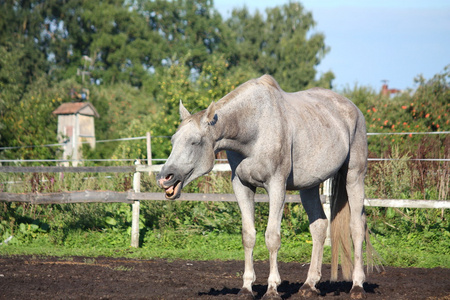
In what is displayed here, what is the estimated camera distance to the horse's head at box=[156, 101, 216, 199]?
4199 mm

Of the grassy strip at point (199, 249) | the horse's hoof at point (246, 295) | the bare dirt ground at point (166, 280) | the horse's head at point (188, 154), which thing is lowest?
the grassy strip at point (199, 249)

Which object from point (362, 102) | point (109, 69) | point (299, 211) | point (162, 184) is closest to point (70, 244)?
point (299, 211)

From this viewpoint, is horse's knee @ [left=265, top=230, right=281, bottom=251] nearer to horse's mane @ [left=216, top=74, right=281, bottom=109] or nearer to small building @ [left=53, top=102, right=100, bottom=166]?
horse's mane @ [left=216, top=74, right=281, bottom=109]

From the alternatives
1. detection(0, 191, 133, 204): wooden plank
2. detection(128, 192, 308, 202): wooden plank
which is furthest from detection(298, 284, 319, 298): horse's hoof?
detection(0, 191, 133, 204): wooden plank

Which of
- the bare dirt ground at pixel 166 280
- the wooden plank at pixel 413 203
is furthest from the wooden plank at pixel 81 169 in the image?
the wooden plank at pixel 413 203

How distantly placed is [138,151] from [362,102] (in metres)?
7.48

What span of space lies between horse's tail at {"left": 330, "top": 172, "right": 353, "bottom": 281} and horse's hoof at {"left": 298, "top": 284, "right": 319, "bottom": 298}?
0.73 metres

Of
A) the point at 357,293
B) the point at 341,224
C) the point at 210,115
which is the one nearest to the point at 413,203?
the point at 341,224

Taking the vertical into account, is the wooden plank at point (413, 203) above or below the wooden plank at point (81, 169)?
below

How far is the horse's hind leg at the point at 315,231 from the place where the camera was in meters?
5.25

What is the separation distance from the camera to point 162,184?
416cm

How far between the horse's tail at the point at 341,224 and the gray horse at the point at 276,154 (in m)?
0.01

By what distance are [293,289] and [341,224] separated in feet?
2.85

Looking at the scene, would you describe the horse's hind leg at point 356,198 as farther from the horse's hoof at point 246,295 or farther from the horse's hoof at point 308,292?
the horse's hoof at point 246,295
